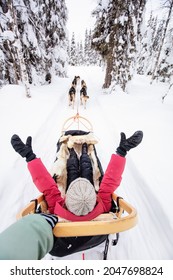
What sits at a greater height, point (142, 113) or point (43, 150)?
point (142, 113)

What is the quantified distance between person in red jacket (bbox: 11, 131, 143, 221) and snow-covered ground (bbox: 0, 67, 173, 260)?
28.2 inches

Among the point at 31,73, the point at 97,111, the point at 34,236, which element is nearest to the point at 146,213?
the point at 34,236

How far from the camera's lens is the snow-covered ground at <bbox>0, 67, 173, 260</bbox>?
2.05m

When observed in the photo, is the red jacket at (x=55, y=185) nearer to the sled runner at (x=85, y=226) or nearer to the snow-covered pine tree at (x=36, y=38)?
the sled runner at (x=85, y=226)

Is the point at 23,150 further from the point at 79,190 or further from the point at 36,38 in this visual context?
the point at 36,38

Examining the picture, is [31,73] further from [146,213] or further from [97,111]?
[146,213]

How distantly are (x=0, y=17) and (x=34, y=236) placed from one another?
9730 millimetres

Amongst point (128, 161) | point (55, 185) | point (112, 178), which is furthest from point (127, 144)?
point (128, 161)

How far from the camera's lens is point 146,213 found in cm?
240

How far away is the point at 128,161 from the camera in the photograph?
3.57m

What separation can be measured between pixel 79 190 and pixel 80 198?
0.21ft

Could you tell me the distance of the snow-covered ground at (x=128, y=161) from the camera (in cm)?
205

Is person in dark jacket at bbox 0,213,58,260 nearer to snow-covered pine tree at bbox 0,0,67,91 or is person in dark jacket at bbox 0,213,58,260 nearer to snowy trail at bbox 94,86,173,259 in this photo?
snowy trail at bbox 94,86,173,259
